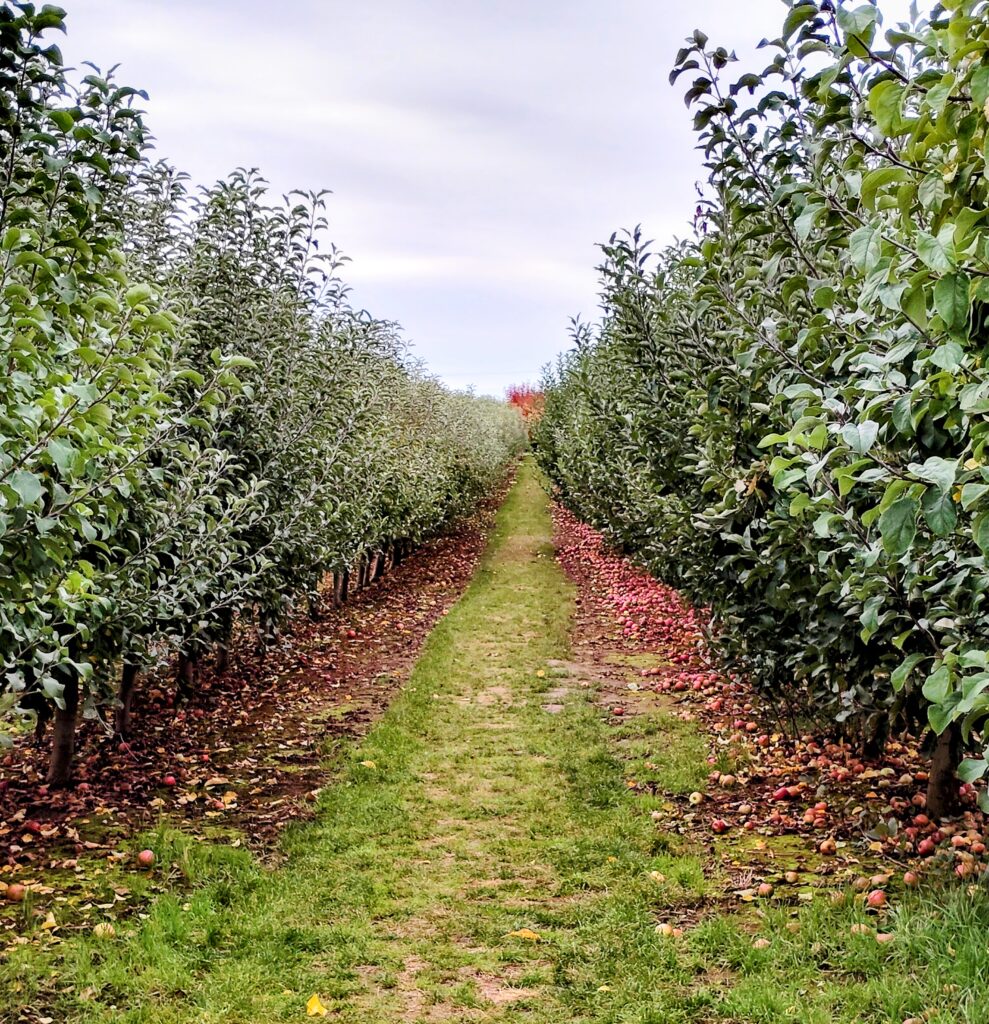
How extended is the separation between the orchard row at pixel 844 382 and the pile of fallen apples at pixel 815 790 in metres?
0.21

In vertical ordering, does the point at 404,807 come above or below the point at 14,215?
below

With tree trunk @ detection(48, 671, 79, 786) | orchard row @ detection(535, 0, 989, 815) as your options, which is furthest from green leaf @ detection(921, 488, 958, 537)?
tree trunk @ detection(48, 671, 79, 786)

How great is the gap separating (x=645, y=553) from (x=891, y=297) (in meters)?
9.08

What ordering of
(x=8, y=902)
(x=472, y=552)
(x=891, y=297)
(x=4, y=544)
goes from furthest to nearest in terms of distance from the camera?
(x=472, y=552), (x=8, y=902), (x=4, y=544), (x=891, y=297)

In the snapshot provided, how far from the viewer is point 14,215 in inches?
115

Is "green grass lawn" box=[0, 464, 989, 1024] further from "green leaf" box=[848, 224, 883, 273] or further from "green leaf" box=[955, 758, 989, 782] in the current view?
"green leaf" box=[848, 224, 883, 273]

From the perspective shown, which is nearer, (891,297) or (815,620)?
(891,297)

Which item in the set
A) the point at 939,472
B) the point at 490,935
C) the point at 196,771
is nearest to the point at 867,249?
the point at 939,472

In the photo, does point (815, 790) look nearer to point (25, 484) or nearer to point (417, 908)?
point (417, 908)

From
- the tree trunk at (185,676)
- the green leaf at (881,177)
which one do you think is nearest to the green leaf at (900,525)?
the green leaf at (881,177)

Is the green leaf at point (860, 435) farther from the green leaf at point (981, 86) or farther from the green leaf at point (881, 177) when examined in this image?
the green leaf at point (981, 86)

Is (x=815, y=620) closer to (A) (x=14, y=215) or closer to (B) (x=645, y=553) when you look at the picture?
(A) (x=14, y=215)

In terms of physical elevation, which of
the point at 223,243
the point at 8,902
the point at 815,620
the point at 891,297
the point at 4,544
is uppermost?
the point at 223,243

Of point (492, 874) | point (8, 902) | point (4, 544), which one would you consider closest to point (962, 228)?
point (4, 544)
